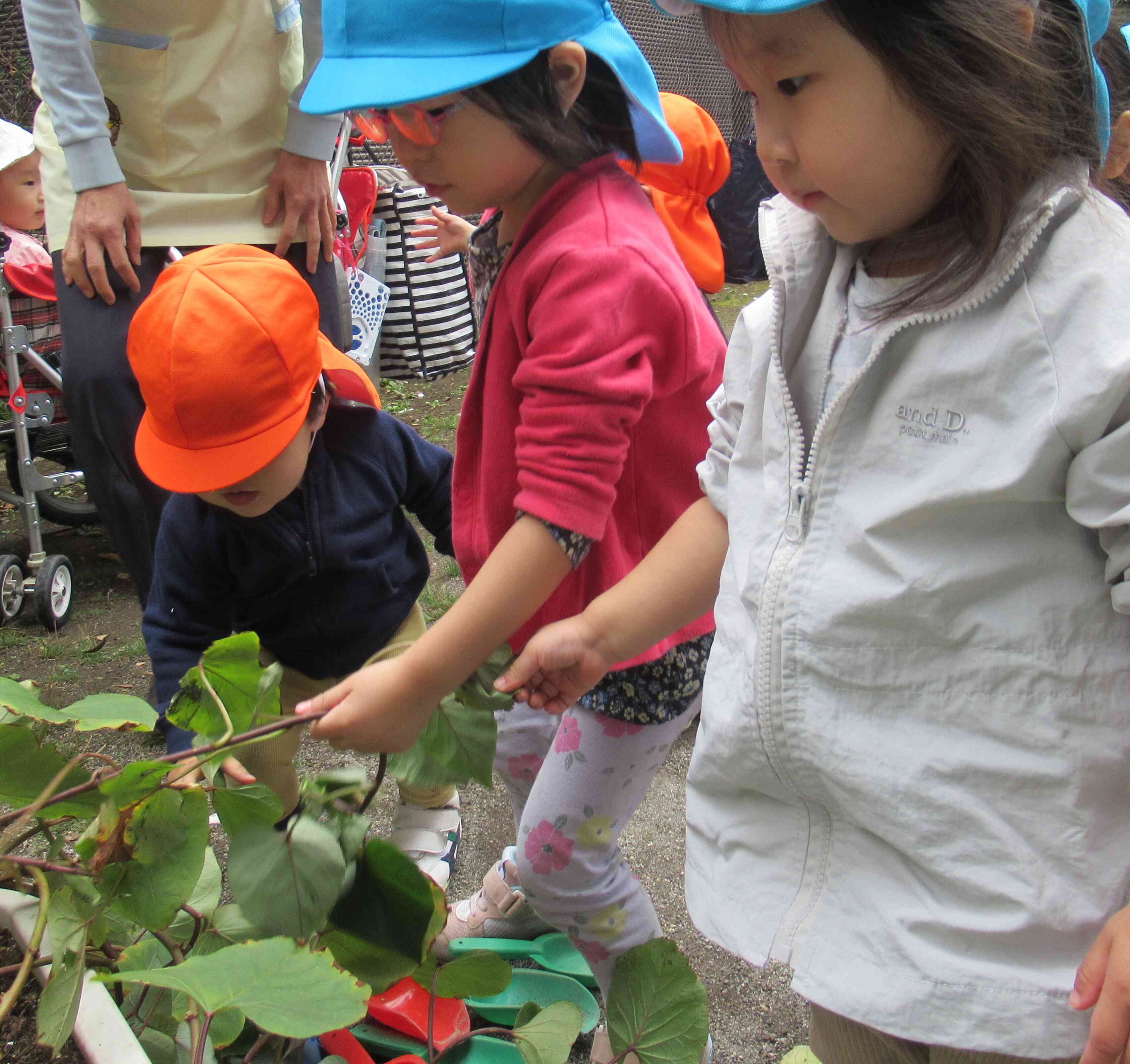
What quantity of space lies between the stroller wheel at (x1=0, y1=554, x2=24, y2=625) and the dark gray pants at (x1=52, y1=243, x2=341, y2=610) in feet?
2.77

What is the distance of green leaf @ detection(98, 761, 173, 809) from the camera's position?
83 centimetres

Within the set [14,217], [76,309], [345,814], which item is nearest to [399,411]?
[14,217]

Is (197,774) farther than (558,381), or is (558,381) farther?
(558,381)

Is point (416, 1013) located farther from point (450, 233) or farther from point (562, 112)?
point (450, 233)

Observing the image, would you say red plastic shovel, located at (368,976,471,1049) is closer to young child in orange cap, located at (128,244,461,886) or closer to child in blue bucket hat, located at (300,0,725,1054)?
child in blue bucket hat, located at (300,0,725,1054)

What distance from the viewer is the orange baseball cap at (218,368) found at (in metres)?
1.37

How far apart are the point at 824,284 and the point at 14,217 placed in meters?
2.85

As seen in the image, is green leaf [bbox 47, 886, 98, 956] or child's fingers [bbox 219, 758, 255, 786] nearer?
green leaf [bbox 47, 886, 98, 956]

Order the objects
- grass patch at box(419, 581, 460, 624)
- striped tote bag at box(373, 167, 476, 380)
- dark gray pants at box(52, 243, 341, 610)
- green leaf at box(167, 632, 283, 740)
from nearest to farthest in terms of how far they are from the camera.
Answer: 1. green leaf at box(167, 632, 283, 740)
2. dark gray pants at box(52, 243, 341, 610)
3. grass patch at box(419, 581, 460, 624)
4. striped tote bag at box(373, 167, 476, 380)

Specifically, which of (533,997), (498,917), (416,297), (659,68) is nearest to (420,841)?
(498,917)

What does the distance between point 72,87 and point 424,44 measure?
1.00 meters

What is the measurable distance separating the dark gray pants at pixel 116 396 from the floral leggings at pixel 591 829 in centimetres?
92

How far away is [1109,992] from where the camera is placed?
76 cm

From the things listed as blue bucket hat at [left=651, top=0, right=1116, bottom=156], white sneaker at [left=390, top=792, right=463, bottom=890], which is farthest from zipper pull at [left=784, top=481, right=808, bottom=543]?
white sneaker at [left=390, top=792, right=463, bottom=890]
